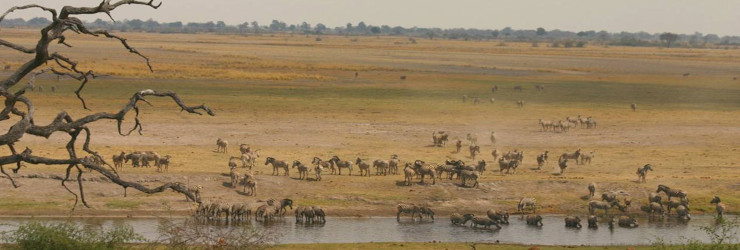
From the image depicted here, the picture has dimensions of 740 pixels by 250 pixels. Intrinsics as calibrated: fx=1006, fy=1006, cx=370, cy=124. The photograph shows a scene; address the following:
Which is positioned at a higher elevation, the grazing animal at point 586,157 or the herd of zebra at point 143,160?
the herd of zebra at point 143,160

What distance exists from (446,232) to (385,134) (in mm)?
24371

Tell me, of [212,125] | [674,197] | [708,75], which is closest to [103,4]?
[674,197]

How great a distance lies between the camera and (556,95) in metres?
90.2

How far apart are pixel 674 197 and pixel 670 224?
141 inches

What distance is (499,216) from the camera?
3478 centimetres

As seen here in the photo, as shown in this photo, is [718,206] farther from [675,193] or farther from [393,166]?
[393,166]

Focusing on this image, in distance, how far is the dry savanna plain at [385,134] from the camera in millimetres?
38531

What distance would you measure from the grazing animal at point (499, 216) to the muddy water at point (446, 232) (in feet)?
0.78

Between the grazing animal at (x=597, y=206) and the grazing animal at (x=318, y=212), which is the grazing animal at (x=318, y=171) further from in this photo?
the grazing animal at (x=597, y=206)

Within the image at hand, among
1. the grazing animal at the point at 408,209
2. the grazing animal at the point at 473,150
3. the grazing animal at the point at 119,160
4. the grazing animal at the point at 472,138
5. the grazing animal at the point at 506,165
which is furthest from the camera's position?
the grazing animal at the point at 472,138

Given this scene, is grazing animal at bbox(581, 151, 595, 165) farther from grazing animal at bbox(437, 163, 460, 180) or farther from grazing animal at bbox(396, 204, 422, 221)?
grazing animal at bbox(396, 204, 422, 221)

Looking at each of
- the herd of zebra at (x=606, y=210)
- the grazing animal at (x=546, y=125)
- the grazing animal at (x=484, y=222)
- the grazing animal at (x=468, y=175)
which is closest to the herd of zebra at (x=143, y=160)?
the herd of zebra at (x=606, y=210)

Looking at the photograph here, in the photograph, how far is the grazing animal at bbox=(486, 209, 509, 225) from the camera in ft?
114

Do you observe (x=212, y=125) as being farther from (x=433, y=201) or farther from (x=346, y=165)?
(x=433, y=201)
